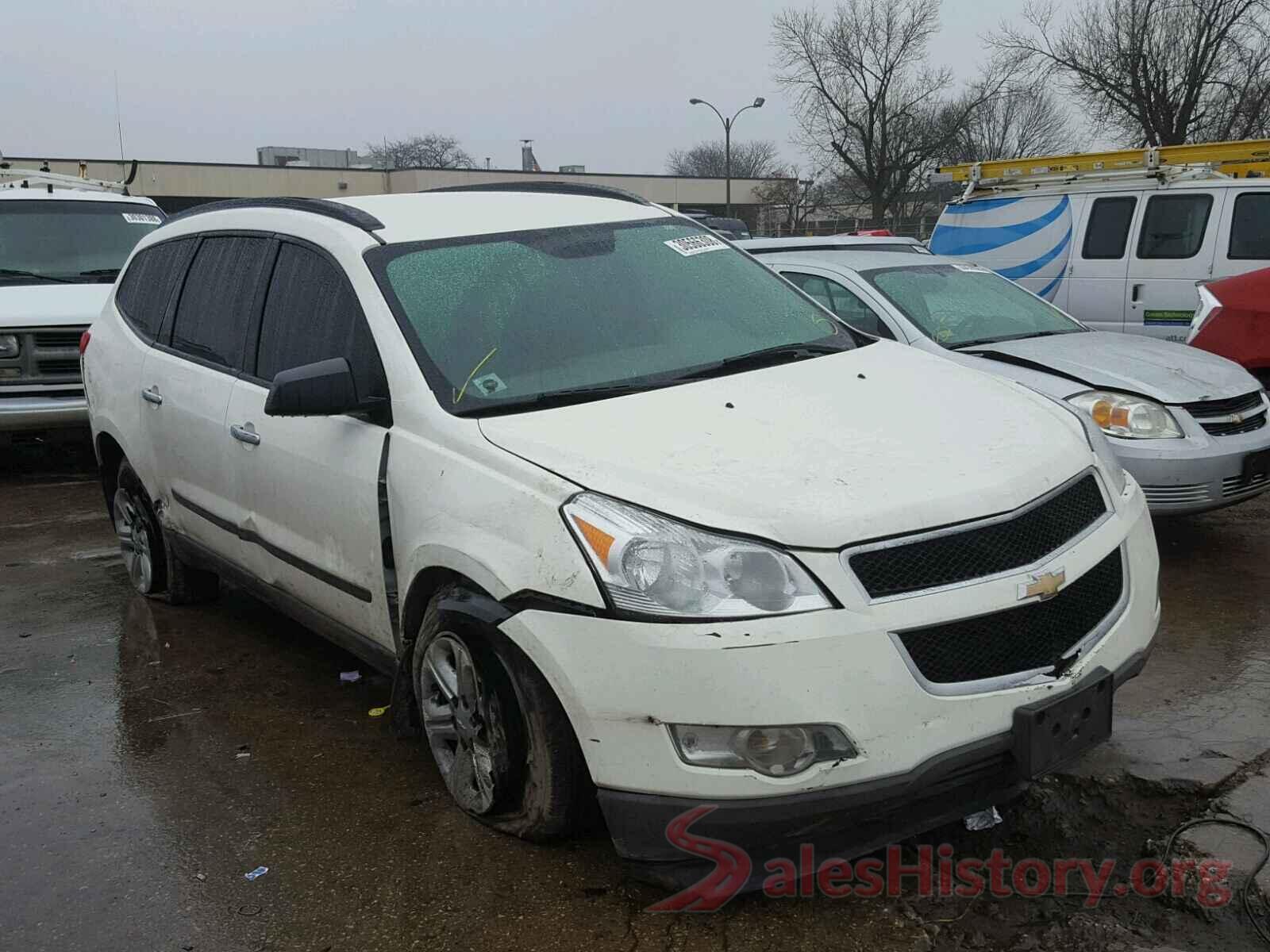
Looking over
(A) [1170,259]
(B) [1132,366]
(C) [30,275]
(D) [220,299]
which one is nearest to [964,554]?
(D) [220,299]

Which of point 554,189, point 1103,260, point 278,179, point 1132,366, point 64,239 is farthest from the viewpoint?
point 278,179

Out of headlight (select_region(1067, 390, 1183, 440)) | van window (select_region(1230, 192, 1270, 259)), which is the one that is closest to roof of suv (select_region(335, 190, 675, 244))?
headlight (select_region(1067, 390, 1183, 440))

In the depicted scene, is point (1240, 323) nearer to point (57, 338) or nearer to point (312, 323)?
point (312, 323)

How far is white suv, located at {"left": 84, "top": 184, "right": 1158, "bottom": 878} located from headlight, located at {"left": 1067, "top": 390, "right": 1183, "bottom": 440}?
193cm

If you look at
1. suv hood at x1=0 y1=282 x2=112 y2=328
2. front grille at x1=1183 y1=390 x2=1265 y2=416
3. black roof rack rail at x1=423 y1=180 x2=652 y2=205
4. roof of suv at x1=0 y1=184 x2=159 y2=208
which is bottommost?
suv hood at x1=0 y1=282 x2=112 y2=328

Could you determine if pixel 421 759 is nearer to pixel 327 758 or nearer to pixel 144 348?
pixel 327 758

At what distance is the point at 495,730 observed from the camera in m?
3.02

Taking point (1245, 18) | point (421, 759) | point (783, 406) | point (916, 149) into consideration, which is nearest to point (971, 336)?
point (783, 406)

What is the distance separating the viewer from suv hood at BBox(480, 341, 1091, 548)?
8.64 ft

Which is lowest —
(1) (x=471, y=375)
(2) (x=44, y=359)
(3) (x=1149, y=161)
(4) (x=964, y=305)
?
(2) (x=44, y=359)

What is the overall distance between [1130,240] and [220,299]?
7517 millimetres

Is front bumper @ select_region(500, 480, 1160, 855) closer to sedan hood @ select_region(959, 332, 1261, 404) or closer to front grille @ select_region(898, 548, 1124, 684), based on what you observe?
front grille @ select_region(898, 548, 1124, 684)

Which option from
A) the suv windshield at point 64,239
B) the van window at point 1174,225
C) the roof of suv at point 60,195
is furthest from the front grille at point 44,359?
the van window at point 1174,225

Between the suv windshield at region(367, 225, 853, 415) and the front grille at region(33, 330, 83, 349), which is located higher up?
the suv windshield at region(367, 225, 853, 415)
